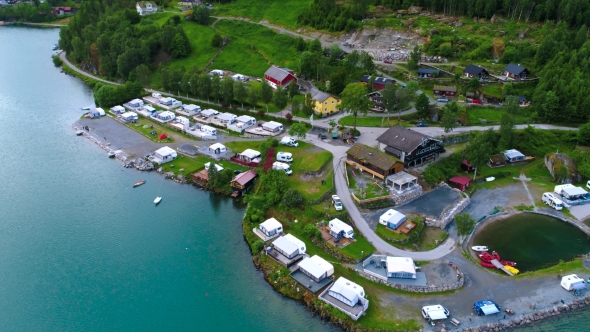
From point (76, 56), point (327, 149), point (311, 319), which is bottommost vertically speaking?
point (311, 319)

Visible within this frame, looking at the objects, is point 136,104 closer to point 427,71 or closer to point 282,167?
point 282,167

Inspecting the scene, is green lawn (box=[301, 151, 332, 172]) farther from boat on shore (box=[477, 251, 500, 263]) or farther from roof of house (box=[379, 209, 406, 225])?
boat on shore (box=[477, 251, 500, 263])

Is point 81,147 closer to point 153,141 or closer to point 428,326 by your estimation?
point 153,141

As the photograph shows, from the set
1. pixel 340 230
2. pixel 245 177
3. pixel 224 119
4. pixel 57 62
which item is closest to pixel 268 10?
pixel 57 62

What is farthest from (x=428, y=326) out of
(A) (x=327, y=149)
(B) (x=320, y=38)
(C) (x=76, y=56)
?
(C) (x=76, y=56)

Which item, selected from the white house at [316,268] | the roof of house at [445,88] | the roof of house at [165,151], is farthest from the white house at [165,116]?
the roof of house at [445,88]
